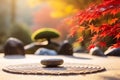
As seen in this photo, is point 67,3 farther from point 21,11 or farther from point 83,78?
point 83,78

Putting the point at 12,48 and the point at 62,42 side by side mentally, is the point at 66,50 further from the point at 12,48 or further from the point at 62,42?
the point at 62,42

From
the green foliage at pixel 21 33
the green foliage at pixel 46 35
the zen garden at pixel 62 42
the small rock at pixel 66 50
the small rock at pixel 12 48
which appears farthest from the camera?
the green foliage at pixel 21 33

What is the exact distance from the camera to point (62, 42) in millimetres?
23188

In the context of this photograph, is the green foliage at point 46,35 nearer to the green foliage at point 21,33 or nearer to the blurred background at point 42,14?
the green foliage at point 21,33

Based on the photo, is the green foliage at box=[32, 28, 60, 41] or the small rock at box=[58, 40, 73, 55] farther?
the green foliage at box=[32, 28, 60, 41]

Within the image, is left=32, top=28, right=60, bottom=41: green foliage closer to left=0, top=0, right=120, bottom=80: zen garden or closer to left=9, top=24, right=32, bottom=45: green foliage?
left=0, top=0, right=120, bottom=80: zen garden

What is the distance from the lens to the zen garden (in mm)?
7081

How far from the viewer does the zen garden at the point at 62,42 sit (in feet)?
23.2

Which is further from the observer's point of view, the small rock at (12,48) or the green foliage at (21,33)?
the green foliage at (21,33)

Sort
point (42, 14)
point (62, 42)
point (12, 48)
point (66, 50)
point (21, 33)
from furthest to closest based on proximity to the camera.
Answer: point (42, 14) < point (62, 42) < point (21, 33) < point (66, 50) < point (12, 48)

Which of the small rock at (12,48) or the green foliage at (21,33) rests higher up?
the green foliage at (21,33)

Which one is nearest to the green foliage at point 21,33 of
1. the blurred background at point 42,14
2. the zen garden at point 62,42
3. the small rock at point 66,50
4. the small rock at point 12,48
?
the zen garden at point 62,42

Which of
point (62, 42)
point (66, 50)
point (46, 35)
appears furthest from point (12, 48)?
point (62, 42)

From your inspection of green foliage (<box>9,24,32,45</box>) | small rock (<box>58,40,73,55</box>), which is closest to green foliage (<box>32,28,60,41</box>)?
green foliage (<box>9,24,32,45</box>)
